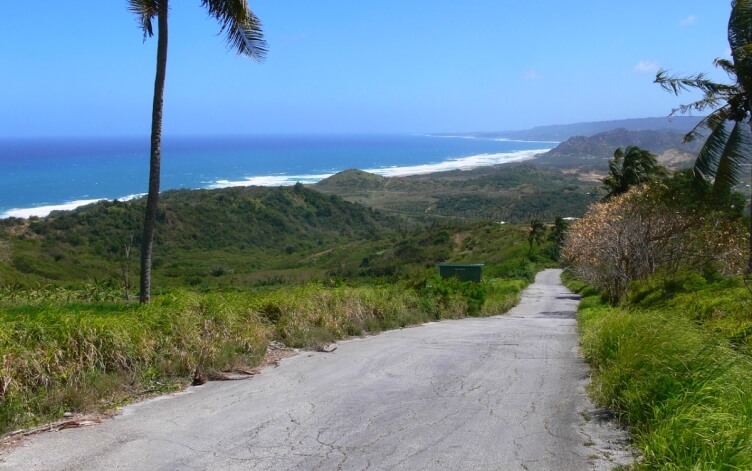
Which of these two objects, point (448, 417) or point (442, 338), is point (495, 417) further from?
point (442, 338)

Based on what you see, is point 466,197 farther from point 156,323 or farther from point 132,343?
point 132,343

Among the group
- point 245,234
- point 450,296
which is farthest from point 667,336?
point 245,234

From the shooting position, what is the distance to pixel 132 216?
79.7 metres

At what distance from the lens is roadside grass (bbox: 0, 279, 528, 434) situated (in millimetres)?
6465

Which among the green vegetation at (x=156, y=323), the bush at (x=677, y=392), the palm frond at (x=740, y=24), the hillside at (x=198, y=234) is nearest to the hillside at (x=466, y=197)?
the hillside at (x=198, y=234)

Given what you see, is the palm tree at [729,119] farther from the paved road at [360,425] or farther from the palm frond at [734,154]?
the paved road at [360,425]

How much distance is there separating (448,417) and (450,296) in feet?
41.4

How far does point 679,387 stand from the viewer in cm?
554

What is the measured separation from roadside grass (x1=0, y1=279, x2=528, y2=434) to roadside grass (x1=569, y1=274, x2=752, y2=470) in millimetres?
4624

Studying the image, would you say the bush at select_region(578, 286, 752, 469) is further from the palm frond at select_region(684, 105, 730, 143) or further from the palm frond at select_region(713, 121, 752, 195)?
the palm frond at select_region(684, 105, 730, 143)

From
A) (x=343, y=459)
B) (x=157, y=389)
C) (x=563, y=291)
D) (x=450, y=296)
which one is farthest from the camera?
(x=563, y=291)

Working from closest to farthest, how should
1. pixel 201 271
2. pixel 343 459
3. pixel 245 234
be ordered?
1. pixel 343 459
2. pixel 201 271
3. pixel 245 234

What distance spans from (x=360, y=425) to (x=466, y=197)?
163m

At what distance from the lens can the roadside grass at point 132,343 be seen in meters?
6.46
